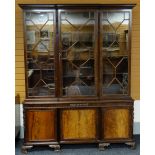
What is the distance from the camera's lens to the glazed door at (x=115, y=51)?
157 inches

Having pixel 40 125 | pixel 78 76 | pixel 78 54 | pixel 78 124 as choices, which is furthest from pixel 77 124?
pixel 78 54

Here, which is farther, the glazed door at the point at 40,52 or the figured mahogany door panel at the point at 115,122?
the figured mahogany door panel at the point at 115,122

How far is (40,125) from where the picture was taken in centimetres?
399

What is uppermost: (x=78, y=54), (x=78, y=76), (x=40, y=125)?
(x=78, y=54)

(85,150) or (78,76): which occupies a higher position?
(78,76)

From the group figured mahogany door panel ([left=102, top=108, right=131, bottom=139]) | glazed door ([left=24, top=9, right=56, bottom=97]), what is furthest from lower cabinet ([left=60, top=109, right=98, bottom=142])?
glazed door ([left=24, top=9, right=56, bottom=97])

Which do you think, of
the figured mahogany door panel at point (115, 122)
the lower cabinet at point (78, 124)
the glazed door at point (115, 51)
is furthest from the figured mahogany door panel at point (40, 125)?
the glazed door at point (115, 51)

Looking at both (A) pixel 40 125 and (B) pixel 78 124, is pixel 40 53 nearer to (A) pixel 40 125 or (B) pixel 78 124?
(A) pixel 40 125

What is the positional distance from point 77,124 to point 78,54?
107 centimetres

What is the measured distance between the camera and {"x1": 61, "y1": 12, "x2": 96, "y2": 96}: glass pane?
13.0ft

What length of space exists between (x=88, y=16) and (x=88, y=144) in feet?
6.66

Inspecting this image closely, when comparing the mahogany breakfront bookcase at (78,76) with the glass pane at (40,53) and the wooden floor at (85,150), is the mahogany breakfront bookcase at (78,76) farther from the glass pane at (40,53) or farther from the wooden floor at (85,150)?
the wooden floor at (85,150)

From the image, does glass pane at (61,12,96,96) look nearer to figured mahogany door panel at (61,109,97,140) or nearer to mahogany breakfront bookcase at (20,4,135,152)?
mahogany breakfront bookcase at (20,4,135,152)

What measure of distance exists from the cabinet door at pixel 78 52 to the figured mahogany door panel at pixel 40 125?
416 mm
